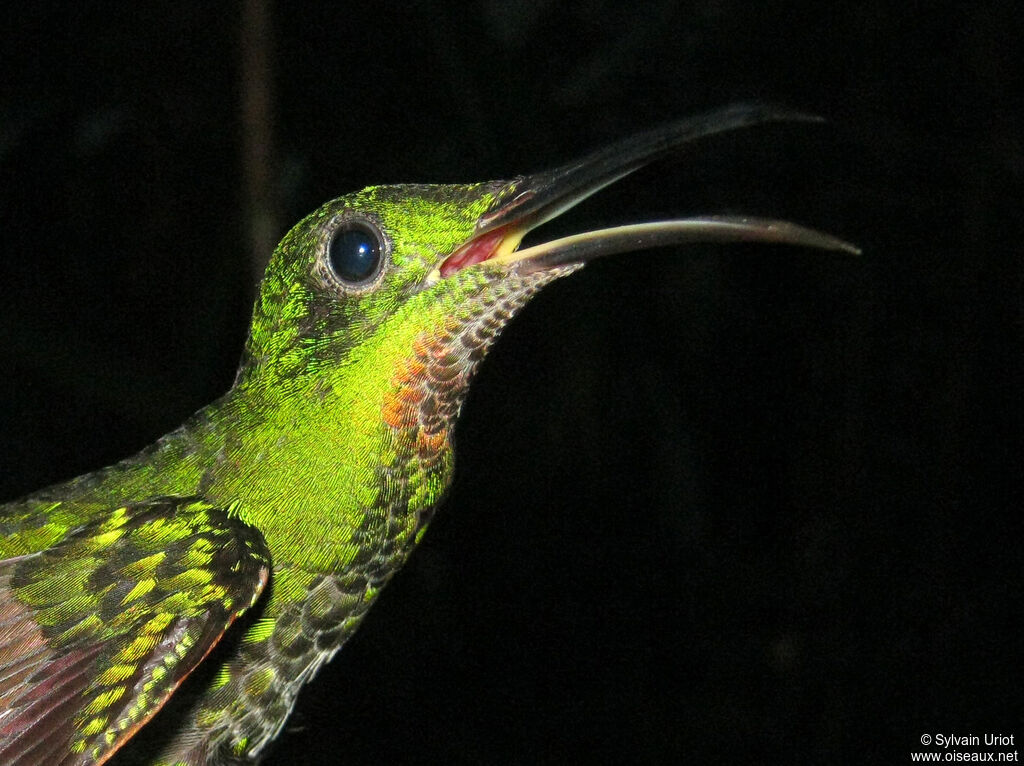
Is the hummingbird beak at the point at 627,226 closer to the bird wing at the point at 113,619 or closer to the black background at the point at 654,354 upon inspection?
the bird wing at the point at 113,619

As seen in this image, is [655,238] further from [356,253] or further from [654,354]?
[654,354]

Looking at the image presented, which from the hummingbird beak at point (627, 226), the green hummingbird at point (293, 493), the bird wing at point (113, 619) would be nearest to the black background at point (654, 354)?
the green hummingbird at point (293, 493)

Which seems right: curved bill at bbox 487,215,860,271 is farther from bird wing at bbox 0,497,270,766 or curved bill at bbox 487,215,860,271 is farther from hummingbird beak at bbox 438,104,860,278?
bird wing at bbox 0,497,270,766

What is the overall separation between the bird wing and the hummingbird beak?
2.39 ft

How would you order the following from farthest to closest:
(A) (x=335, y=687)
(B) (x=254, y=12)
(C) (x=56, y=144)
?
(C) (x=56, y=144)
(A) (x=335, y=687)
(B) (x=254, y=12)

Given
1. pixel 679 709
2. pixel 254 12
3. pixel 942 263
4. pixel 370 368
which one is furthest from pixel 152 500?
pixel 942 263

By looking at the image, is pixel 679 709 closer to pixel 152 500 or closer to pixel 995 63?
pixel 152 500

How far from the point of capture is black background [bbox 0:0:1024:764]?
432cm

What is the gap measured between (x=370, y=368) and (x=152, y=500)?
560 mm

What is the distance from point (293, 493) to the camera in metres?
2.05

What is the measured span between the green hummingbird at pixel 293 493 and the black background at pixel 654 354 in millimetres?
1917

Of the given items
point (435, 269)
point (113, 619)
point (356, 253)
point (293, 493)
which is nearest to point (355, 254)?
point (356, 253)

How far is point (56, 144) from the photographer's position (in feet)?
15.9

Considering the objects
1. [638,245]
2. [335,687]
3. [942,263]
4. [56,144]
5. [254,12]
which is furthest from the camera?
[942,263]
